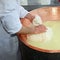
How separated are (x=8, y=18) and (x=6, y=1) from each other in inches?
3.5

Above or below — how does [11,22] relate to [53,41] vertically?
above

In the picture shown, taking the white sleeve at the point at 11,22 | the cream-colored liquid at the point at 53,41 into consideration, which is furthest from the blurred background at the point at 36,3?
the white sleeve at the point at 11,22

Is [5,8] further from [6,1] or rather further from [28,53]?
[28,53]

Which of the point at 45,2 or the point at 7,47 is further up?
the point at 45,2

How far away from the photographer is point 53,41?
1099 millimetres

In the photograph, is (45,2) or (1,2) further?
(45,2)

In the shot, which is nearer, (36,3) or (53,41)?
(53,41)

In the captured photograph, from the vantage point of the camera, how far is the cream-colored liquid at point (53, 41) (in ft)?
3.31

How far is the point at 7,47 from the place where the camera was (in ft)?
5.08

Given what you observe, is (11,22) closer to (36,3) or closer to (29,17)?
(29,17)

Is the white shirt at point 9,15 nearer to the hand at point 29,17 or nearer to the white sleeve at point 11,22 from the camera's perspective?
the white sleeve at point 11,22

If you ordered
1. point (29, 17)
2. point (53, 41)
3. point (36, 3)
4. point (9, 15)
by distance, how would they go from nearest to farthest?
point (9, 15)
point (53, 41)
point (29, 17)
point (36, 3)

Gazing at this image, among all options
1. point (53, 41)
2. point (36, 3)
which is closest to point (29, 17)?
point (53, 41)

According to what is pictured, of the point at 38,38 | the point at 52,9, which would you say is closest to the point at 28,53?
the point at 38,38
